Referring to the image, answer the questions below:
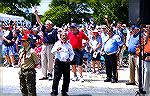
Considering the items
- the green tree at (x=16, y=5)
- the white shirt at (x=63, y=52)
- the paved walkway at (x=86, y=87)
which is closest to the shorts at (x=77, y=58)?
the paved walkway at (x=86, y=87)

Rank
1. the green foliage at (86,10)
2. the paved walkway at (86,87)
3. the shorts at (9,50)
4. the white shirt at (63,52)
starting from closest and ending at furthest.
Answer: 1. the white shirt at (63,52)
2. the paved walkway at (86,87)
3. the shorts at (9,50)
4. the green foliage at (86,10)

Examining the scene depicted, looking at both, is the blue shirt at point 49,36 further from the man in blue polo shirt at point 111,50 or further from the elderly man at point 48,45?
the man in blue polo shirt at point 111,50

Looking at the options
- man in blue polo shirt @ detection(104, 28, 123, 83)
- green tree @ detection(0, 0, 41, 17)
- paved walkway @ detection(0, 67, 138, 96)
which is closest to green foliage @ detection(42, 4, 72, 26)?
green tree @ detection(0, 0, 41, 17)

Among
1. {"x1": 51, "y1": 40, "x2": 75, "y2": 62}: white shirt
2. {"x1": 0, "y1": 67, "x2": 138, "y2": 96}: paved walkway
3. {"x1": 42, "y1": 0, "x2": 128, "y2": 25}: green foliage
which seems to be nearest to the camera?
{"x1": 51, "y1": 40, "x2": 75, "y2": 62}: white shirt

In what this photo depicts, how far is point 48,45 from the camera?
13.4 meters

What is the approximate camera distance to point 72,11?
4716 centimetres

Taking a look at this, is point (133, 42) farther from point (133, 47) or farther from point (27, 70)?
point (27, 70)

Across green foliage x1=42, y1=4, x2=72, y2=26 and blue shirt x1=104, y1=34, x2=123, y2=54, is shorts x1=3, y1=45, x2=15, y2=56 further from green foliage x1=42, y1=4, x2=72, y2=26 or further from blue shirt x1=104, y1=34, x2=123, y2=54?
green foliage x1=42, y1=4, x2=72, y2=26

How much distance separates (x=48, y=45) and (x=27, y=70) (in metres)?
4.45

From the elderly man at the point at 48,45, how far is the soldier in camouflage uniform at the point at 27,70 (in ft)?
13.3

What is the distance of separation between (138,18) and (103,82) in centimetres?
413

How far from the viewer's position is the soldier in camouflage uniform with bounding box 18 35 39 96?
898cm

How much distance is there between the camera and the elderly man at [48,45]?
1323cm

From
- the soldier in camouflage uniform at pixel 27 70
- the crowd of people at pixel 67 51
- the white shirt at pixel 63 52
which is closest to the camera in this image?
the soldier in camouflage uniform at pixel 27 70
